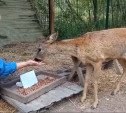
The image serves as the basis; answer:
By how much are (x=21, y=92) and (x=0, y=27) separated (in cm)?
497

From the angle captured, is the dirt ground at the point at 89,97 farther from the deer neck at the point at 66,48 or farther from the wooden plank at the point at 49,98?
the deer neck at the point at 66,48

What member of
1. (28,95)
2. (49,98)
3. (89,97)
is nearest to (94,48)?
(89,97)

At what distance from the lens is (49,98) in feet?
16.2

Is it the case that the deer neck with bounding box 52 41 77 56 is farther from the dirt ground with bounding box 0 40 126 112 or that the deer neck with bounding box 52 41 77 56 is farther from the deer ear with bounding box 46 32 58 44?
the dirt ground with bounding box 0 40 126 112

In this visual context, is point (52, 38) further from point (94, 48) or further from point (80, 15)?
point (80, 15)

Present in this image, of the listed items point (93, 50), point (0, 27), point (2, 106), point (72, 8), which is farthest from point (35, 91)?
point (72, 8)

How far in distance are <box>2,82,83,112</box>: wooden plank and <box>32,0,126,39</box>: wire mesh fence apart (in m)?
4.65

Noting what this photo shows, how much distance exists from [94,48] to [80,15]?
18.3ft

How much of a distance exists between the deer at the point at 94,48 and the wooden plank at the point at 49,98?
0.25 metres

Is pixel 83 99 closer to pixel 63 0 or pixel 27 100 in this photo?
pixel 27 100

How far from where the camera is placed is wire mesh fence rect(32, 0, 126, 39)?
10000 millimetres

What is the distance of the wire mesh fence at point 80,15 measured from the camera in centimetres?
1000

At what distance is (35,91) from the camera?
16.2ft

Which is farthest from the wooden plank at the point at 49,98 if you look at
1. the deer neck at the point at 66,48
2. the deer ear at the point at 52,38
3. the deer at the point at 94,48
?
the deer ear at the point at 52,38
